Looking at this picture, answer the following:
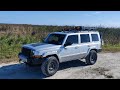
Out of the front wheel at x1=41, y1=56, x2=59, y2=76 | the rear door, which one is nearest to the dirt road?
the front wheel at x1=41, y1=56, x2=59, y2=76

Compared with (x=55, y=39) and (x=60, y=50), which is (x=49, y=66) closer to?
(x=60, y=50)

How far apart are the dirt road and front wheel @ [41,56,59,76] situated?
8.1 inches

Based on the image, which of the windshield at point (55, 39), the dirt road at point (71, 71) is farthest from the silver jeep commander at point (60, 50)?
the dirt road at point (71, 71)

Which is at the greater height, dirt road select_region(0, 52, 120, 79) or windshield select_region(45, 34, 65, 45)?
windshield select_region(45, 34, 65, 45)

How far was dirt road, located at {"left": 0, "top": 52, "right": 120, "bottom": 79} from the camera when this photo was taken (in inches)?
305

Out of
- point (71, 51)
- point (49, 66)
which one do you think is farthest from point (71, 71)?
point (49, 66)

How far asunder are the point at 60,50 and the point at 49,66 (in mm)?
885

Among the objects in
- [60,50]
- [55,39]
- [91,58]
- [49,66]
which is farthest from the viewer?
[91,58]

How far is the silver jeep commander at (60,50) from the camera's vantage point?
7.52 meters

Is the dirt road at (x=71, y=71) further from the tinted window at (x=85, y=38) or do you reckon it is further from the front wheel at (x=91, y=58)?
the tinted window at (x=85, y=38)

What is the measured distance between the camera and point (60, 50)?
807cm

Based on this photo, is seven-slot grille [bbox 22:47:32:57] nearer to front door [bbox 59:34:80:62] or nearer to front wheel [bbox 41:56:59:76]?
front wheel [bbox 41:56:59:76]
